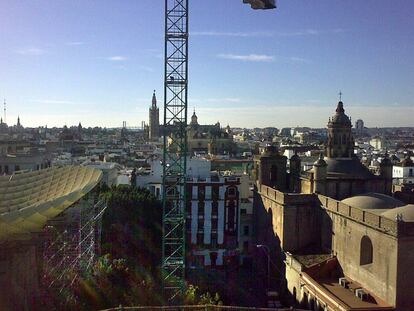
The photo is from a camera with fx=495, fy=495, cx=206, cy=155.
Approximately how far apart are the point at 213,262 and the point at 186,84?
55.9 ft

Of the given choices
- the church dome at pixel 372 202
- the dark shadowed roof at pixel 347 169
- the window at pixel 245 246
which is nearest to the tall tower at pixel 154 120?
the window at pixel 245 246

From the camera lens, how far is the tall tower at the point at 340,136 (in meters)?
35.4

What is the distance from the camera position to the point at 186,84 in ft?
90.4

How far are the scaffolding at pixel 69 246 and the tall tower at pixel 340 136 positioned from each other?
17.1 meters

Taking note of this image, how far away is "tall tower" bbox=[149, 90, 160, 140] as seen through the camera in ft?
543

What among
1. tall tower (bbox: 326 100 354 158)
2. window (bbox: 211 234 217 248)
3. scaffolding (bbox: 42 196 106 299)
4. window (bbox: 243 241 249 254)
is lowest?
window (bbox: 243 241 249 254)

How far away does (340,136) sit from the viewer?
35.6 m

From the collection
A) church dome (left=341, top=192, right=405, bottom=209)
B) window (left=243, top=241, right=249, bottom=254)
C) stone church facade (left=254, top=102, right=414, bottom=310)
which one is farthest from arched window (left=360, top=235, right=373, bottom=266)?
window (left=243, top=241, right=249, bottom=254)

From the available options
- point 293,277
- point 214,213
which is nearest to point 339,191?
point 293,277

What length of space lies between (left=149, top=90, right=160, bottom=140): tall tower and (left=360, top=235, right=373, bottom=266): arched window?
137376 mm

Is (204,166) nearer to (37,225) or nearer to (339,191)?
(339,191)

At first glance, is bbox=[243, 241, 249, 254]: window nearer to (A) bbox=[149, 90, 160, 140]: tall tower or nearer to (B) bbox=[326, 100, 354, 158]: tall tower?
(B) bbox=[326, 100, 354, 158]: tall tower

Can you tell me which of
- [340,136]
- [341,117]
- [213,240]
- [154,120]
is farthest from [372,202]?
[154,120]

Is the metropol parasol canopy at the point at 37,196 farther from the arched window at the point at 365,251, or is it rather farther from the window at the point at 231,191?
the window at the point at 231,191
